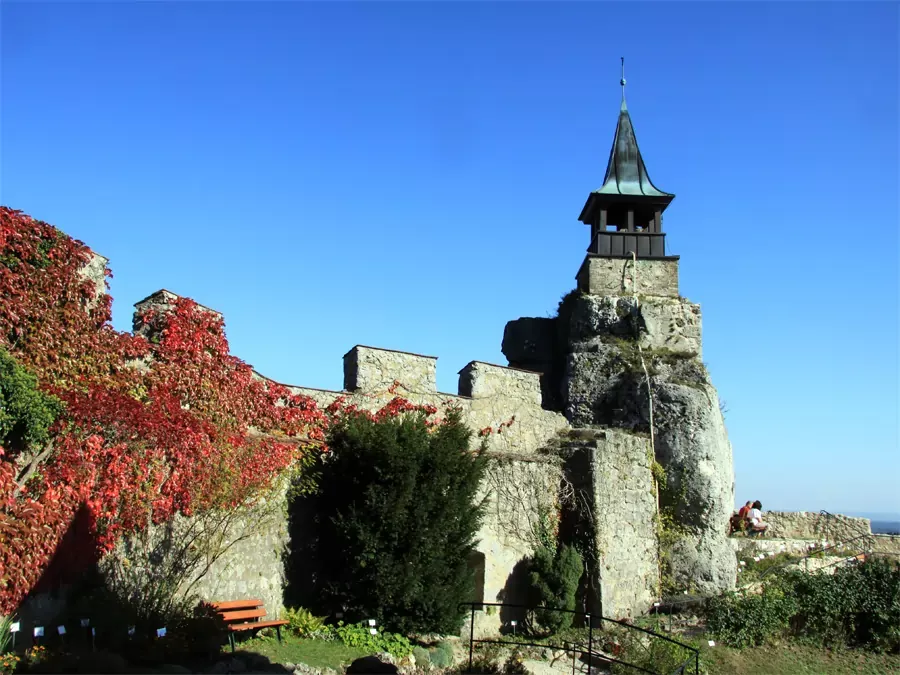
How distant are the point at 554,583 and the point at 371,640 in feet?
14.9

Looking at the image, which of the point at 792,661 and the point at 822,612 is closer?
the point at 792,661

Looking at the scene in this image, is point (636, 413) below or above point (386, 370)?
below

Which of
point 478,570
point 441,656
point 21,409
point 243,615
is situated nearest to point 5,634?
point 21,409

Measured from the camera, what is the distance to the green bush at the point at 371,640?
1310 centimetres

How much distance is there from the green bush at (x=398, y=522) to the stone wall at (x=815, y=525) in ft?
43.9

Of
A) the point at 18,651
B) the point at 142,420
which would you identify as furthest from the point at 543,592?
the point at 18,651

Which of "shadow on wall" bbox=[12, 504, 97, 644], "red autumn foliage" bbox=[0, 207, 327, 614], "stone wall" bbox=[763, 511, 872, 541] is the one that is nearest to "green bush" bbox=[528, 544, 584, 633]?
"red autumn foliage" bbox=[0, 207, 327, 614]

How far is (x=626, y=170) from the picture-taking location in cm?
2548

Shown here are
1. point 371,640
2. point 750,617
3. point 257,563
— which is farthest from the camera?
point 750,617

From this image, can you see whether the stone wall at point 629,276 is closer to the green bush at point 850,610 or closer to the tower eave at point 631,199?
the tower eave at point 631,199

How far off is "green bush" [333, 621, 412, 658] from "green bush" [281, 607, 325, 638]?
0.30m

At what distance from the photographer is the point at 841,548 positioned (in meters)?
23.4

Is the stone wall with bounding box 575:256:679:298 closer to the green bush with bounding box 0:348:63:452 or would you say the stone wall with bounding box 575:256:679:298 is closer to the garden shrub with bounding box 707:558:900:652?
the garden shrub with bounding box 707:558:900:652

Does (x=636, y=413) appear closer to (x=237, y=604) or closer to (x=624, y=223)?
(x=624, y=223)
